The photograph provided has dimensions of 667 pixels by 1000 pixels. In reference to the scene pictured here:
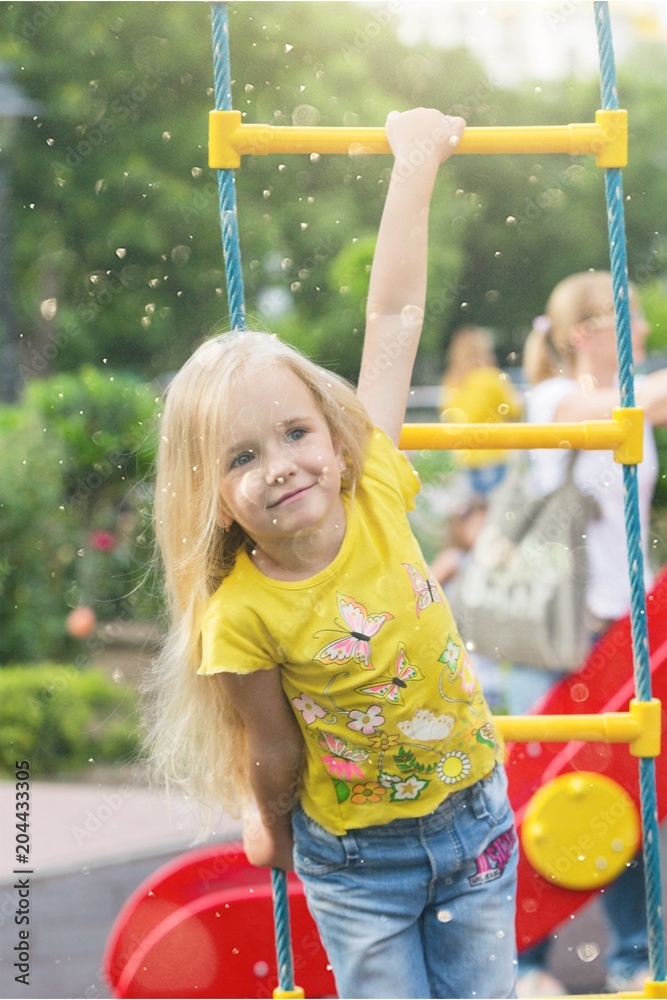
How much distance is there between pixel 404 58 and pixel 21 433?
213 inches

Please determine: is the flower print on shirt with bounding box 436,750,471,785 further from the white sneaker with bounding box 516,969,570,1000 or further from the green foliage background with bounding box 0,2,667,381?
the green foliage background with bounding box 0,2,667,381

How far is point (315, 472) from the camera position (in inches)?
46.8

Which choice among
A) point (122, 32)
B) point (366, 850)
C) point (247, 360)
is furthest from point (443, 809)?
point (122, 32)

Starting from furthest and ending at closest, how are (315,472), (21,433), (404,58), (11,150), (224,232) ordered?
1. (404,58)
2. (11,150)
3. (21,433)
4. (224,232)
5. (315,472)

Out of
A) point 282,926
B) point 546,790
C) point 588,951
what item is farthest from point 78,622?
point 282,926

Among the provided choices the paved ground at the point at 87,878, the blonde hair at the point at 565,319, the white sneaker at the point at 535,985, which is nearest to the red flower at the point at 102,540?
the paved ground at the point at 87,878

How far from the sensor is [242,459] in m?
1.20

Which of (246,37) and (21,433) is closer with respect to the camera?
(21,433)

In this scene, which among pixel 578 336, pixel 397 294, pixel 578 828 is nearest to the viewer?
pixel 397 294

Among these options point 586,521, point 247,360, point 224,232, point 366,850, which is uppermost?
point 224,232

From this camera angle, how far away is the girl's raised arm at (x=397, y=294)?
1.36 metres

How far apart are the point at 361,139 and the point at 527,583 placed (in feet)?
4.98

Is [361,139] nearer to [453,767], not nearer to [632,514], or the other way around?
[632,514]

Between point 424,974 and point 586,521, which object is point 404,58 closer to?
point 586,521
